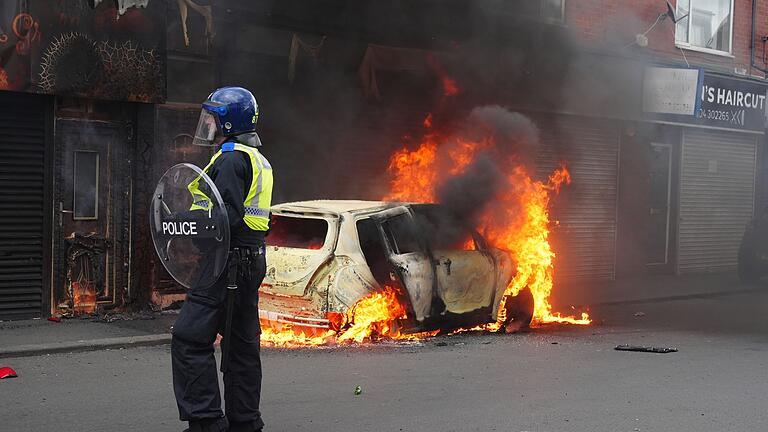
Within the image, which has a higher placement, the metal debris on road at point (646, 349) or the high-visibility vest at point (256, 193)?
the high-visibility vest at point (256, 193)

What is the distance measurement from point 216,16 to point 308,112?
5.62 feet

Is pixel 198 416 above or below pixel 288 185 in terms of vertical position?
below

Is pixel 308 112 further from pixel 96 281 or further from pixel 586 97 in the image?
pixel 586 97

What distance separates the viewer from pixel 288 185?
11.8 meters

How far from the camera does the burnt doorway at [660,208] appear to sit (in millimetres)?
16656

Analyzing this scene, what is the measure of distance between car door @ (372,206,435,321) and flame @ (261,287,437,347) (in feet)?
0.51

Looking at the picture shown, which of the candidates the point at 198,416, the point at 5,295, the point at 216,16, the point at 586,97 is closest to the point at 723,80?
the point at 586,97

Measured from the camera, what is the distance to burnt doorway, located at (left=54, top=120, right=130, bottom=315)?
32.6 ft

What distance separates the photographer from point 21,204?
9695 millimetres

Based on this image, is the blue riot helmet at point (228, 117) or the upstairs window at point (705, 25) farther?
the upstairs window at point (705, 25)

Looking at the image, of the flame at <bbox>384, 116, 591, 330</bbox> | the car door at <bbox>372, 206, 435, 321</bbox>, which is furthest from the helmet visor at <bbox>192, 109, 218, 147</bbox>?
the flame at <bbox>384, 116, 591, 330</bbox>

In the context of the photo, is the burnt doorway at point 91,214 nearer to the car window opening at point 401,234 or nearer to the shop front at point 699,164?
the car window opening at point 401,234

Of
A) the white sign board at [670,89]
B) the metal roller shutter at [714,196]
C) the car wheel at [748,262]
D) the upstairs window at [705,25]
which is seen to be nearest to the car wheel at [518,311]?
the white sign board at [670,89]

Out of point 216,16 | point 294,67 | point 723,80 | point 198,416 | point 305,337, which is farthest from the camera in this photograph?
point 723,80
